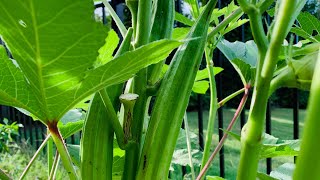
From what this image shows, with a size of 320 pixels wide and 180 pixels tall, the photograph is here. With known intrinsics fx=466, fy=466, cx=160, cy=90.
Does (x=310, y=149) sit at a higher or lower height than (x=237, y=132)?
higher

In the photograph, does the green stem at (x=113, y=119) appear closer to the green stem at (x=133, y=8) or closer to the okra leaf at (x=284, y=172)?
the green stem at (x=133, y=8)

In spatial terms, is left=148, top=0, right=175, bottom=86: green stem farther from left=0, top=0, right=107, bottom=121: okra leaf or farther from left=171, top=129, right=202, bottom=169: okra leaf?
left=171, top=129, right=202, bottom=169: okra leaf

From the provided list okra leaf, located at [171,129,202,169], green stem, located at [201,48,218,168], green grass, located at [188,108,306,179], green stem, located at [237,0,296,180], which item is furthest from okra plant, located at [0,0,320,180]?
green grass, located at [188,108,306,179]

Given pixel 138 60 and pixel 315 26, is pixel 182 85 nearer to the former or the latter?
pixel 138 60

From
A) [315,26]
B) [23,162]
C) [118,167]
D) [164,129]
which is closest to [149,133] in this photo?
[164,129]

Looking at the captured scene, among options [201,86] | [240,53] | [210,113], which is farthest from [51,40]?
[201,86]

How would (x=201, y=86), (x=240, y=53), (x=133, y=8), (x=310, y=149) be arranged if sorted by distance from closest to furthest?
(x=310, y=149) → (x=133, y=8) → (x=240, y=53) → (x=201, y=86)

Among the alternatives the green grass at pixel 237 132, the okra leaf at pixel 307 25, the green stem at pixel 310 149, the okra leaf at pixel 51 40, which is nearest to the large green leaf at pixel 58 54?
the okra leaf at pixel 51 40

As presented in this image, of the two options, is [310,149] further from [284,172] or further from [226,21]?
[284,172]
